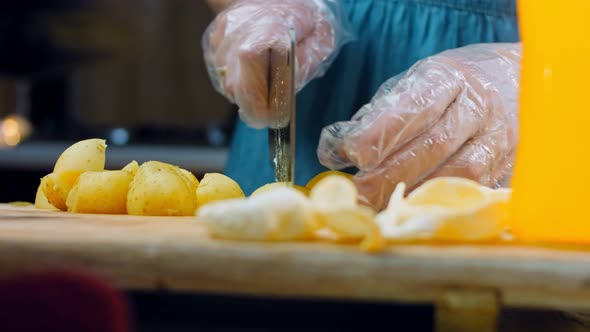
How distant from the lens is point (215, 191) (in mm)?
893

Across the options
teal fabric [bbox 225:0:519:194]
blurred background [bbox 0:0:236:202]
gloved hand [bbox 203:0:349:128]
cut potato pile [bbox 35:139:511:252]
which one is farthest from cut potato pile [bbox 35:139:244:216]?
blurred background [bbox 0:0:236:202]

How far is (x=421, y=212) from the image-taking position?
57cm

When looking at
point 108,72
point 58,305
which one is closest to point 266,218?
point 58,305

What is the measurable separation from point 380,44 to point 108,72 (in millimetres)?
2179

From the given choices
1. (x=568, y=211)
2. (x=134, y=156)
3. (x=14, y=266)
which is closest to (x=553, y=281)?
(x=568, y=211)

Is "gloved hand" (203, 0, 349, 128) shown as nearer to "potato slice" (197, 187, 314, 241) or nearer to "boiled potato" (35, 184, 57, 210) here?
"boiled potato" (35, 184, 57, 210)

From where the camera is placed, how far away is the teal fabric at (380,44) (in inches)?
49.4

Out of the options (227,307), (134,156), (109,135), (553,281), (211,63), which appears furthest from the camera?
(109,135)

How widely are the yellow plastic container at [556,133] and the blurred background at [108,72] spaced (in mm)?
2615

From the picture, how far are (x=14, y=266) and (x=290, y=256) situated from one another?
0.60 feet

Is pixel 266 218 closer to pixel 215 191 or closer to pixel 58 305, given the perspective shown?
pixel 58 305

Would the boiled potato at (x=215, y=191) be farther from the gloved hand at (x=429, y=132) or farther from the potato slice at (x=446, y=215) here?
the potato slice at (x=446, y=215)

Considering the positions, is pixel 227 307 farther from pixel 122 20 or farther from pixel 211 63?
pixel 122 20

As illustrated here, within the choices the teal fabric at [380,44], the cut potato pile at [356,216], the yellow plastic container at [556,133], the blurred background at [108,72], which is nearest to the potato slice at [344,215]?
the cut potato pile at [356,216]
